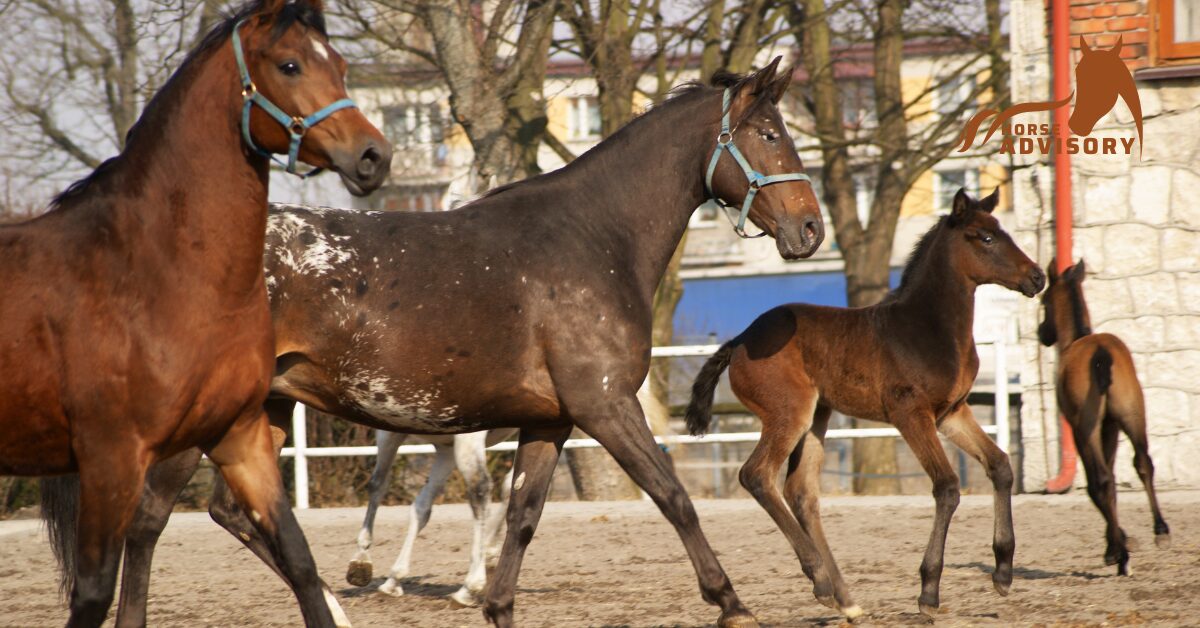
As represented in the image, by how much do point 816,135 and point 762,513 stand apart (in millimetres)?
6009

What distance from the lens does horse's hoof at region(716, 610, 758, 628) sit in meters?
4.68

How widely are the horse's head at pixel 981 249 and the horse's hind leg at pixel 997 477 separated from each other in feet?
2.06

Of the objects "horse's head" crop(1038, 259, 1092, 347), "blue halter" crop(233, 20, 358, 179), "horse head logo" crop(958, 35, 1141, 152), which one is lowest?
"horse's head" crop(1038, 259, 1092, 347)

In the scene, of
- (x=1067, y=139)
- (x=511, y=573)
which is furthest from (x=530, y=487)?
(x=1067, y=139)

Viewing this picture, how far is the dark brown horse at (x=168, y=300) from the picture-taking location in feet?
11.6

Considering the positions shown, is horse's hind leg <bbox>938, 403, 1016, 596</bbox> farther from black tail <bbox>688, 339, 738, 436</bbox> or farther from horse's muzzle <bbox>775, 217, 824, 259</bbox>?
horse's muzzle <bbox>775, 217, 824, 259</bbox>

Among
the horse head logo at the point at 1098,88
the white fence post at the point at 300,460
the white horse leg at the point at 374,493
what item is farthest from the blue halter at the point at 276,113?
the horse head logo at the point at 1098,88

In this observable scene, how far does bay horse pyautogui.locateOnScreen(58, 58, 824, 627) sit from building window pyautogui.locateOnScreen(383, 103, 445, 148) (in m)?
9.75

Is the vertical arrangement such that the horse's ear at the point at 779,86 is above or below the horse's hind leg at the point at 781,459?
above

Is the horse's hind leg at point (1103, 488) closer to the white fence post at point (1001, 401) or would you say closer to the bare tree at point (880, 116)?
the white fence post at point (1001, 401)

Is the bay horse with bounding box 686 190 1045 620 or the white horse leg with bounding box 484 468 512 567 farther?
the white horse leg with bounding box 484 468 512 567

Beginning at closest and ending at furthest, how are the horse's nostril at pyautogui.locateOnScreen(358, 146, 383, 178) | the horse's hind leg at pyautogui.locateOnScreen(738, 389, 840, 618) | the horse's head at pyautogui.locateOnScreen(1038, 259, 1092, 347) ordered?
the horse's nostril at pyautogui.locateOnScreen(358, 146, 383, 178)
the horse's hind leg at pyautogui.locateOnScreen(738, 389, 840, 618)
the horse's head at pyautogui.locateOnScreen(1038, 259, 1092, 347)

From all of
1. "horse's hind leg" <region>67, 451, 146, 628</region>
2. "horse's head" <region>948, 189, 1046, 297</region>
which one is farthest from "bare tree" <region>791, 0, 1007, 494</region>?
"horse's hind leg" <region>67, 451, 146, 628</region>

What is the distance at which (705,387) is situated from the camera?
249 inches
